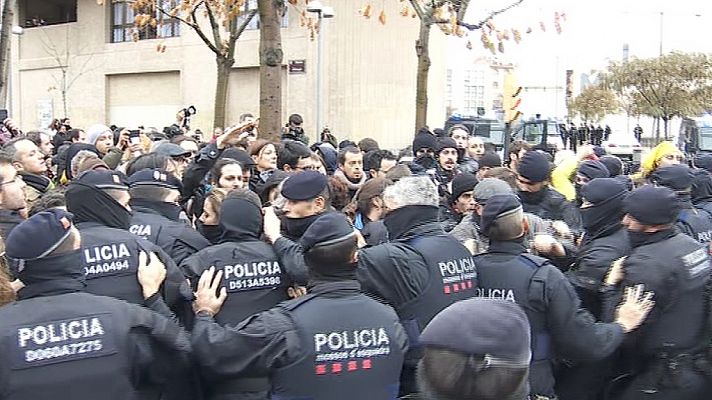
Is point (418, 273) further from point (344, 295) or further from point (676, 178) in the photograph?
point (676, 178)

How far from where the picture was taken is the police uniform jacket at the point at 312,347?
3.44 metres

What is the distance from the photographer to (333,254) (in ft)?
11.9

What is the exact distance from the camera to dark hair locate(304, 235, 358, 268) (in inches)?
142

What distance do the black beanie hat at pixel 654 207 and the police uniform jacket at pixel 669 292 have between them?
0.09m

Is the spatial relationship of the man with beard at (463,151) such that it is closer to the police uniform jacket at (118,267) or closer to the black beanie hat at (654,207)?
the black beanie hat at (654,207)

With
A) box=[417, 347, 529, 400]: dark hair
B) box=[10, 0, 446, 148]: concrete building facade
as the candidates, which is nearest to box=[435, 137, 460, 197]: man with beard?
box=[417, 347, 529, 400]: dark hair

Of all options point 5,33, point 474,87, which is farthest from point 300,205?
point 474,87

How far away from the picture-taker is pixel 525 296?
4.15 metres

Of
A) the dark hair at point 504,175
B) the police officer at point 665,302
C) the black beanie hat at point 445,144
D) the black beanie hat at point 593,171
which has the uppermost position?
the black beanie hat at point 445,144

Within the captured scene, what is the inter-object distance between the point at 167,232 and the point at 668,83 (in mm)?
39796

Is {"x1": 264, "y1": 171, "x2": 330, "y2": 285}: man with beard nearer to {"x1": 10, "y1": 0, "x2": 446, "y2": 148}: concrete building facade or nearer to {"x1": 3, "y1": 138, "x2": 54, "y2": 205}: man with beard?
{"x1": 3, "y1": 138, "x2": 54, "y2": 205}: man with beard

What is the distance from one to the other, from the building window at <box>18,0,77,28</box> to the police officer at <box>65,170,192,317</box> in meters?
35.5

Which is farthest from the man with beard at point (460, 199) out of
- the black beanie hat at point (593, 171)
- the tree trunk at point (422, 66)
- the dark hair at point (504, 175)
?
the tree trunk at point (422, 66)

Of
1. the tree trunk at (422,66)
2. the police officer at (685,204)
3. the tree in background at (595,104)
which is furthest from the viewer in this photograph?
the tree in background at (595,104)
